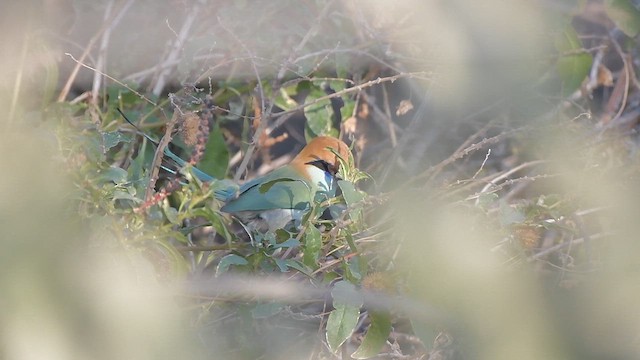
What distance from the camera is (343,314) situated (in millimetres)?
1043

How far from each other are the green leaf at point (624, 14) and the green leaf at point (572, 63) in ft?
0.30

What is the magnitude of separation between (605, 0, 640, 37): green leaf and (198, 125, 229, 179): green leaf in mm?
905

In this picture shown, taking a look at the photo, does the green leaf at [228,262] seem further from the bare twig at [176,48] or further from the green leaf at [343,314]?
the bare twig at [176,48]

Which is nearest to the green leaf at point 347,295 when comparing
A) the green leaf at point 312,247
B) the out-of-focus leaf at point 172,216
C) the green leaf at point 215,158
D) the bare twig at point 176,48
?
the green leaf at point 312,247

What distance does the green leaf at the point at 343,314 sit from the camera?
1.04m

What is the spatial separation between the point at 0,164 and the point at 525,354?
30cm

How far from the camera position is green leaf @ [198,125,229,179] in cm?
182

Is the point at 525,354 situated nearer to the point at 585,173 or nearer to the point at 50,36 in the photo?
the point at 585,173

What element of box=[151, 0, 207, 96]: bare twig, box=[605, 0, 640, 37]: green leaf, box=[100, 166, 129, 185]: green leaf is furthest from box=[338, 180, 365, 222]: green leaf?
box=[605, 0, 640, 37]: green leaf

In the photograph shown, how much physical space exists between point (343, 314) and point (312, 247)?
0.53ft

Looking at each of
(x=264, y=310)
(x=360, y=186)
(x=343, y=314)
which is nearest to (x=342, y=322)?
(x=343, y=314)

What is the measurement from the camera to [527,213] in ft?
3.95

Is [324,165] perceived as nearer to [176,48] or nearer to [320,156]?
[320,156]

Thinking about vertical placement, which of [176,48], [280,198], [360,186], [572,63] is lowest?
[360,186]
